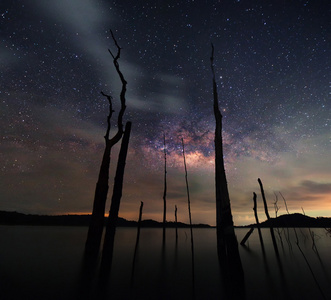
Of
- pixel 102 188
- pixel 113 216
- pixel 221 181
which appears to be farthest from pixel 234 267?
pixel 102 188

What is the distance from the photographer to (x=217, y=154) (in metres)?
7.39

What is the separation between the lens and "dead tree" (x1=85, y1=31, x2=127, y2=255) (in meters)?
9.36

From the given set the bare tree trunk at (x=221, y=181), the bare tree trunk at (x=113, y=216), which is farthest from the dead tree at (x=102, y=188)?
the bare tree trunk at (x=221, y=181)

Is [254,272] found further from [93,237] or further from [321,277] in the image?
[93,237]

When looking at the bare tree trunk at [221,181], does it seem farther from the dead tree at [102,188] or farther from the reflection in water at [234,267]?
the dead tree at [102,188]

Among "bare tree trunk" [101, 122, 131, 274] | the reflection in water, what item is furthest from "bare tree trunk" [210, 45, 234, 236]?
"bare tree trunk" [101, 122, 131, 274]

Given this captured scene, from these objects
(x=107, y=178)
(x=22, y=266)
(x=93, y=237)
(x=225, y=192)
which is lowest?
(x=22, y=266)

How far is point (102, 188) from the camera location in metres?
10.2

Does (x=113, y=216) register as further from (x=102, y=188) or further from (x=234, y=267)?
(x=234, y=267)

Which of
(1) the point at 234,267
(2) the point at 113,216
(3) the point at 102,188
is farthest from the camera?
(3) the point at 102,188

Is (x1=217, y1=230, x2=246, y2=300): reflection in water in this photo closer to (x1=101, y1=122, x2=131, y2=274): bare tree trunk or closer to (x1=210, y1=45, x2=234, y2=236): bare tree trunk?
(x1=210, y1=45, x2=234, y2=236): bare tree trunk

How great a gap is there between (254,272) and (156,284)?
5776mm

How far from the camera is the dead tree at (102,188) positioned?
9.36 metres

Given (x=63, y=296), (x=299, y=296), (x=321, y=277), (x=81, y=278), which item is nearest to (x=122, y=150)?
(x=63, y=296)
